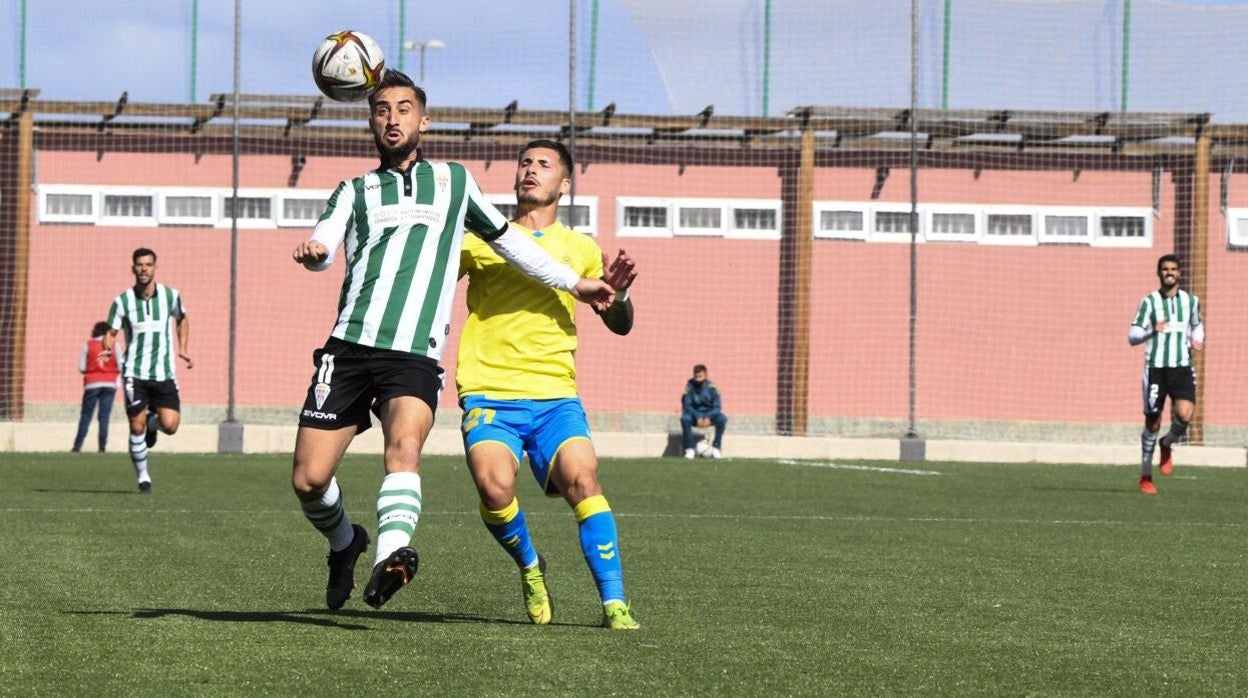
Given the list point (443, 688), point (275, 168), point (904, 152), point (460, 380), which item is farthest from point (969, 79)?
point (443, 688)

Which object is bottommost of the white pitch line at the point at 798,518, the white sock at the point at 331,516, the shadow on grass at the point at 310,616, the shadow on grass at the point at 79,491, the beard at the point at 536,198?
the shadow on grass at the point at 79,491

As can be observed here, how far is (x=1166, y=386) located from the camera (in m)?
17.2

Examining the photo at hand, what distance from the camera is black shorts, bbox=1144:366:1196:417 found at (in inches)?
673

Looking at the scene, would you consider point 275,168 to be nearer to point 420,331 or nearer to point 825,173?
point 825,173

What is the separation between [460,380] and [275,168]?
1960 cm

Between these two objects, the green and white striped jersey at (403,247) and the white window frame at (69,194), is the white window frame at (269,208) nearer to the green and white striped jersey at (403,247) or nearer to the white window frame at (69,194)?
the white window frame at (69,194)

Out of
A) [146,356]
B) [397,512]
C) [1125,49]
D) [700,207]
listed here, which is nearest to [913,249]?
[700,207]

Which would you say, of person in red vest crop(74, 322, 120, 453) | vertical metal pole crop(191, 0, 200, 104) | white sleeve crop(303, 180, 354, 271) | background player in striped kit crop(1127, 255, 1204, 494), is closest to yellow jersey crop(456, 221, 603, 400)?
white sleeve crop(303, 180, 354, 271)

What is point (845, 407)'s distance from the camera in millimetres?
25953

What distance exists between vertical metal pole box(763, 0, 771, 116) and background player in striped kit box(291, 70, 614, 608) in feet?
62.0

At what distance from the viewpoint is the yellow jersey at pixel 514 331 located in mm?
6863

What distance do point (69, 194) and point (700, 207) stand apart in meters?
8.71

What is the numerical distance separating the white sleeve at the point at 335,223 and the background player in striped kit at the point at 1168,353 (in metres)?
11.3

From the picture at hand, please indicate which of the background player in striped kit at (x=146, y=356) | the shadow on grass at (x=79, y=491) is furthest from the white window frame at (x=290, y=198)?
the shadow on grass at (x=79, y=491)
